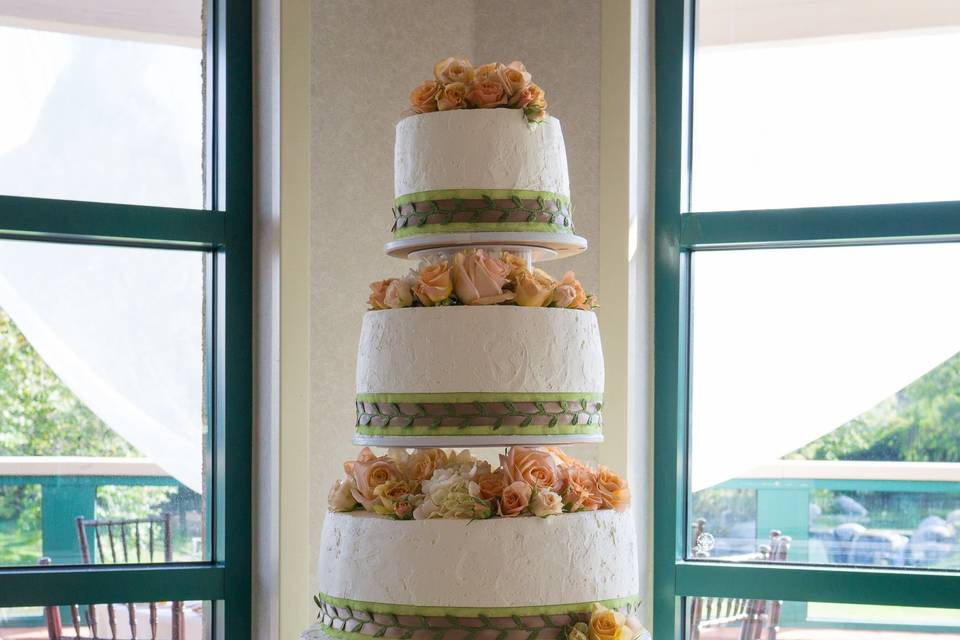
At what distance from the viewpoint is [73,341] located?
286cm

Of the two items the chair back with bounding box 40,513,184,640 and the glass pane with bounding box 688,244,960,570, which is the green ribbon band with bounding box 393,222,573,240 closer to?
the glass pane with bounding box 688,244,960,570

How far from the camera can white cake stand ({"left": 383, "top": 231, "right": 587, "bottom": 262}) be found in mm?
2006

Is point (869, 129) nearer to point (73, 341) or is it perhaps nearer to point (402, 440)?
point (402, 440)

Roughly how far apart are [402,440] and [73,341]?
1.25m

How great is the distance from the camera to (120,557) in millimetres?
2893

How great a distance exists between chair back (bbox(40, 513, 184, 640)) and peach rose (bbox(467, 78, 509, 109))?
4.88 ft

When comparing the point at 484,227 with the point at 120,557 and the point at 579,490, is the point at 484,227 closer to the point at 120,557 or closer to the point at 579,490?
the point at 579,490

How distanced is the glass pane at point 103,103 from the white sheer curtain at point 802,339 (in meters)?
A: 1.40

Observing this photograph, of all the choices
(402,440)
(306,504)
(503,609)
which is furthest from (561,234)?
(306,504)

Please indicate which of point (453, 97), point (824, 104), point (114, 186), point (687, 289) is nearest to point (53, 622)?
point (114, 186)

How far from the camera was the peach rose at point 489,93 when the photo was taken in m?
2.04

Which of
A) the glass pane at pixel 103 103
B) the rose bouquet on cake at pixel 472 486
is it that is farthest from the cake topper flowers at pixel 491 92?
the glass pane at pixel 103 103

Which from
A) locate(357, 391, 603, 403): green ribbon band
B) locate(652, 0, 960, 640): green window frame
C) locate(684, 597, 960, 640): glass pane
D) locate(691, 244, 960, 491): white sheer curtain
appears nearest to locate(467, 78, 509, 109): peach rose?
locate(357, 391, 603, 403): green ribbon band

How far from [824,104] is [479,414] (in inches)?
61.2
